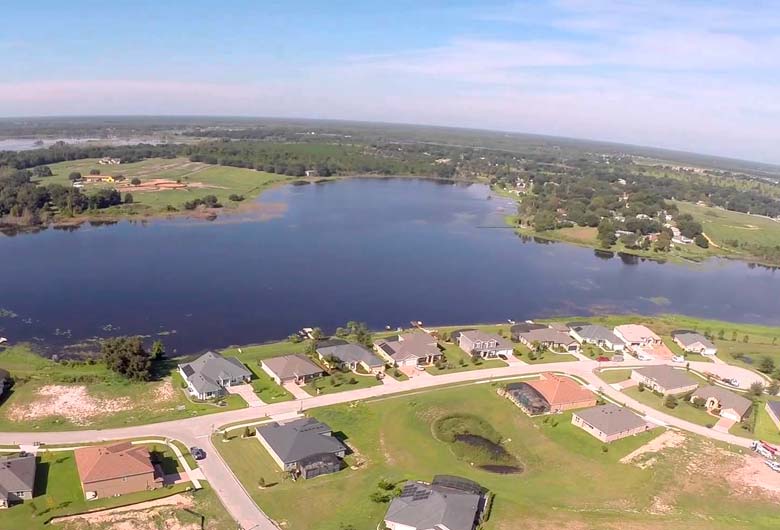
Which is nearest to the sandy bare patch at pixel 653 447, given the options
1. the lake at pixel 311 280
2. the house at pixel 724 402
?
the house at pixel 724 402

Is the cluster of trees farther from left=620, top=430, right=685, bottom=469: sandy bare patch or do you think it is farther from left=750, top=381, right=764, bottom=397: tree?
left=750, top=381, right=764, bottom=397: tree

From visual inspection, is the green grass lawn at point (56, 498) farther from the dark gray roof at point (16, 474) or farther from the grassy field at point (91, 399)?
the grassy field at point (91, 399)

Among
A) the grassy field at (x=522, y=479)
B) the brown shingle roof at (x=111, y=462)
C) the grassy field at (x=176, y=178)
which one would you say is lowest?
the grassy field at (x=522, y=479)

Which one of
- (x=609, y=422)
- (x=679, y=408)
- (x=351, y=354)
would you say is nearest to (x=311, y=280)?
(x=351, y=354)

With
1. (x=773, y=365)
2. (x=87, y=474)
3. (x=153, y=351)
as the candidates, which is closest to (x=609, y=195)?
(x=773, y=365)

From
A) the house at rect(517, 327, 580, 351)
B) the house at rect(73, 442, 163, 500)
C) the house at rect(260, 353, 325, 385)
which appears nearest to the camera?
the house at rect(73, 442, 163, 500)

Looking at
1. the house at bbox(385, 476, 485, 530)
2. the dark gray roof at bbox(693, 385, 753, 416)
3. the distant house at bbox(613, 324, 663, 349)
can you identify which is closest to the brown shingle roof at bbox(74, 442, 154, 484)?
the house at bbox(385, 476, 485, 530)

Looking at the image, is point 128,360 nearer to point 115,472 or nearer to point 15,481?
point 15,481
